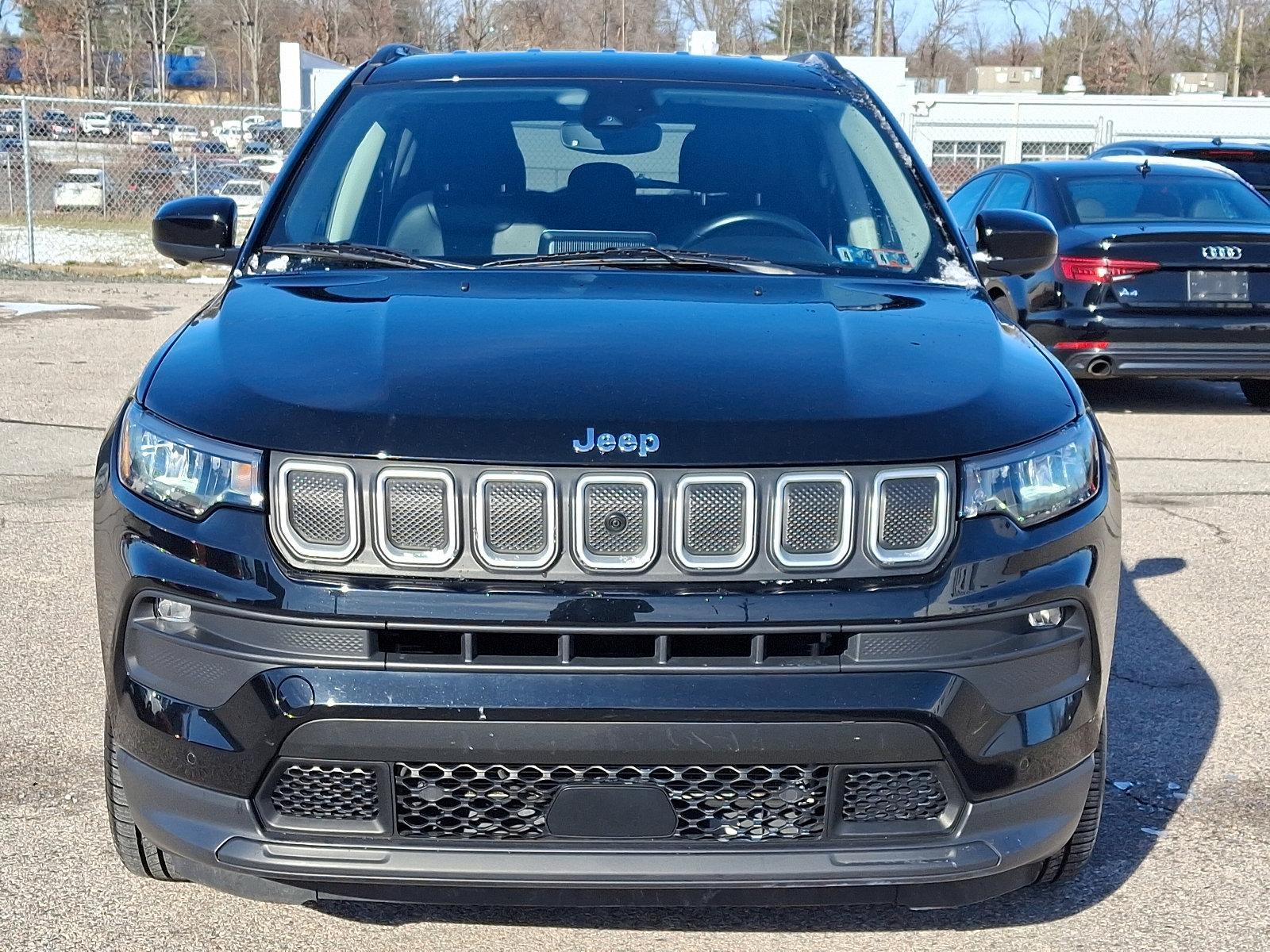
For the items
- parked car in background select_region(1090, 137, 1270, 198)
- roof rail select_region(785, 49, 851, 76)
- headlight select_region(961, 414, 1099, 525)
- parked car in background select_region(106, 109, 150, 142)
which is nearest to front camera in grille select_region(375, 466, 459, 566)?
headlight select_region(961, 414, 1099, 525)

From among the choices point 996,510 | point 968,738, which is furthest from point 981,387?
point 968,738

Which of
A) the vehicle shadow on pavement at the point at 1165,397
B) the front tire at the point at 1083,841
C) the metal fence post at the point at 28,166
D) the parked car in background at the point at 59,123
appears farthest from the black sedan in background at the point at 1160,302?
the parked car in background at the point at 59,123

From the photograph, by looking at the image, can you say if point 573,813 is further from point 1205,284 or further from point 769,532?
point 1205,284

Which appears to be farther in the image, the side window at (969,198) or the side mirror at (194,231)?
the side window at (969,198)

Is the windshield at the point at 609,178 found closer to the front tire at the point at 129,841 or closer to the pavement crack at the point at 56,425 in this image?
the front tire at the point at 129,841

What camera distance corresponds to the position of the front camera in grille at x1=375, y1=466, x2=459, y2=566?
2.46 meters

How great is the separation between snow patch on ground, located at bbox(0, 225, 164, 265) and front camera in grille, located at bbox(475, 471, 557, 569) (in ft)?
56.2

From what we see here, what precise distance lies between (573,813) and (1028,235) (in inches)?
92.6

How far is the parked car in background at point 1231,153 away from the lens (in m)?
13.1

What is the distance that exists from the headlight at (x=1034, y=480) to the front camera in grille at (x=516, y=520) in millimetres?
698

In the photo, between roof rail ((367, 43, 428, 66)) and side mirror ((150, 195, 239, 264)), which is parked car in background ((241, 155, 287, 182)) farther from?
side mirror ((150, 195, 239, 264))

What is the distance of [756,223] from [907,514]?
1.51 m

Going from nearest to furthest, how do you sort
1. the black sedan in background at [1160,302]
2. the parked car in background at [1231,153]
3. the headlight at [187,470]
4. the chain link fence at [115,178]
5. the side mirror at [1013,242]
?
the headlight at [187,470], the side mirror at [1013,242], the black sedan in background at [1160,302], the parked car in background at [1231,153], the chain link fence at [115,178]

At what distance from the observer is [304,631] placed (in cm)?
243
